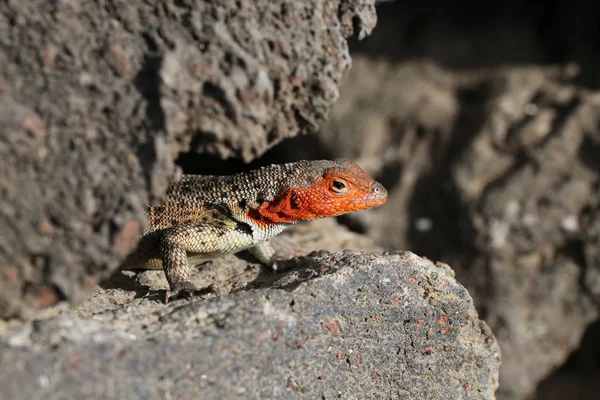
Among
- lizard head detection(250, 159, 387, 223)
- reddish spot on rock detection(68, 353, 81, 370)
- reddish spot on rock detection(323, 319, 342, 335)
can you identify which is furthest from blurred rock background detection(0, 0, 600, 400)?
Result: reddish spot on rock detection(323, 319, 342, 335)

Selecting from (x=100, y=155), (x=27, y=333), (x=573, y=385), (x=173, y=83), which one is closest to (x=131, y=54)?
(x=173, y=83)

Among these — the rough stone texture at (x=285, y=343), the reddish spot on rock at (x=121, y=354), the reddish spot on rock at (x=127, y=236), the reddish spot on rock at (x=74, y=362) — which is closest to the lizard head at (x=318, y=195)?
the rough stone texture at (x=285, y=343)

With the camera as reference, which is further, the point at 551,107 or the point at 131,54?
the point at 551,107

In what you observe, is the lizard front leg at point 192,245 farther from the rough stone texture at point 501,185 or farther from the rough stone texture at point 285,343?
the rough stone texture at point 501,185

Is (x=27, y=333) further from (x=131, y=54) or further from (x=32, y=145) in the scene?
(x=131, y=54)

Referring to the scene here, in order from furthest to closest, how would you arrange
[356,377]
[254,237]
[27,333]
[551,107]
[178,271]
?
[551,107]
[254,237]
[178,271]
[356,377]
[27,333]

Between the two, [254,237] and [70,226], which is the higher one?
[70,226]

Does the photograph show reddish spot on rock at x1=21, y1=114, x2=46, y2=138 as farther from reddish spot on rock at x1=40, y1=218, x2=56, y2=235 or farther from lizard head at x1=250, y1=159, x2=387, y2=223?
lizard head at x1=250, y1=159, x2=387, y2=223

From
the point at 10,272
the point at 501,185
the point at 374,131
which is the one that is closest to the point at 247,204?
the point at 10,272
